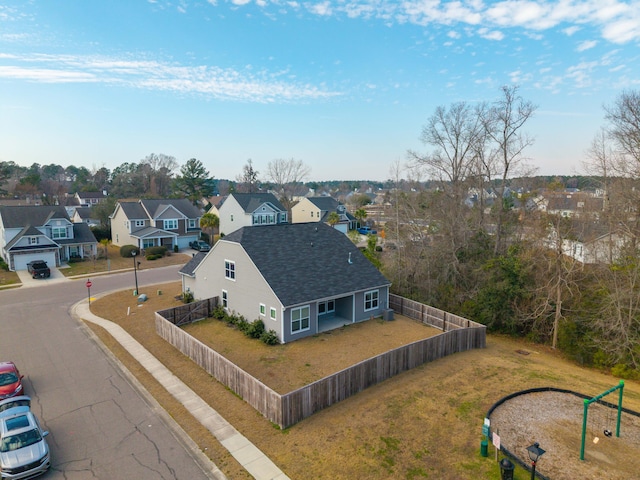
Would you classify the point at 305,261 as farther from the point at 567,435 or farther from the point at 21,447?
the point at 21,447

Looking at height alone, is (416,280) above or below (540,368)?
above

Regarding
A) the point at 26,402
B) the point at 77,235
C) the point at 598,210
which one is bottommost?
the point at 26,402

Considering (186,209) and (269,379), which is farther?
(186,209)

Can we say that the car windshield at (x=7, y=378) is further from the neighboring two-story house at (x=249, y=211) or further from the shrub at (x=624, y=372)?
the neighboring two-story house at (x=249, y=211)

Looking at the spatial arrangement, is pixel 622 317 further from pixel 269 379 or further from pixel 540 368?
pixel 269 379

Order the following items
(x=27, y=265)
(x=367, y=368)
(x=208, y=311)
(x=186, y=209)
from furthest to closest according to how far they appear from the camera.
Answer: (x=186, y=209)
(x=27, y=265)
(x=208, y=311)
(x=367, y=368)

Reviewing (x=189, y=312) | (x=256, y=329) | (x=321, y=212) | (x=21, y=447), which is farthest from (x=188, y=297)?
(x=321, y=212)

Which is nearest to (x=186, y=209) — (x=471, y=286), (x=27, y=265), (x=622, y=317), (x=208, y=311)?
(x=27, y=265)

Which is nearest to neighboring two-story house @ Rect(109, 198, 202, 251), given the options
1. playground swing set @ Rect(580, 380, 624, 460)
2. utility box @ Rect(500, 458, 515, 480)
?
utility box @ Rect(500, 458, 515, 480)

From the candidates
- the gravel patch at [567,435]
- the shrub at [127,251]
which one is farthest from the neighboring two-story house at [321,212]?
the gravel patch at [567,435]
